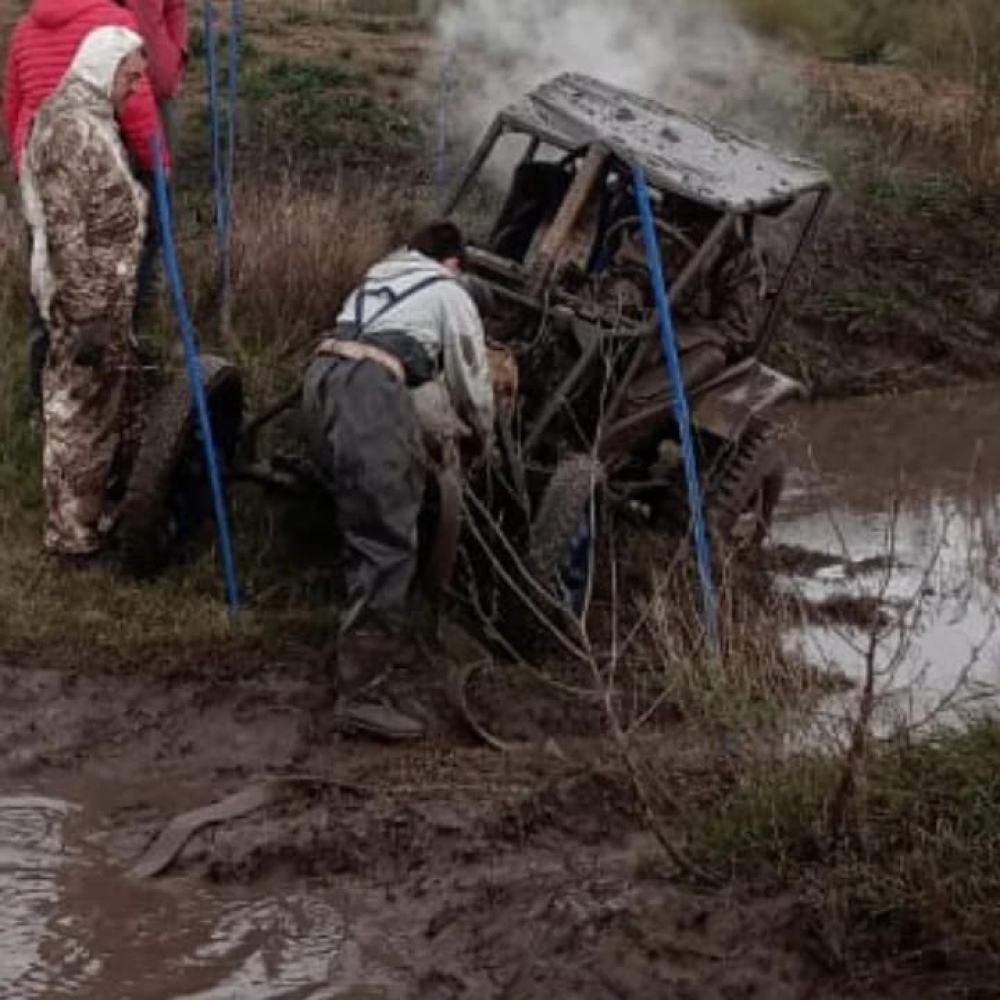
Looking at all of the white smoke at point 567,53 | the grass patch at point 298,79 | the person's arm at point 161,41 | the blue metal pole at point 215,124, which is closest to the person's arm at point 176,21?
the person's arm at point 161,41

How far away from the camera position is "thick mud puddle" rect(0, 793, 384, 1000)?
687cm

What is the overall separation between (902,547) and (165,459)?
4.33 m

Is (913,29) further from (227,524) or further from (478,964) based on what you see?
(478,964)

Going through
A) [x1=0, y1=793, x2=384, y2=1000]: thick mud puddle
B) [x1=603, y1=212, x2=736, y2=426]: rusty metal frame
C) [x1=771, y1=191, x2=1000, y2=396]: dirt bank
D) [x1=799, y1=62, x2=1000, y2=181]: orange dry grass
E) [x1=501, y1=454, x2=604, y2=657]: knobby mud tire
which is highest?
[x1=603, y1=212, x2=736, y2=426]: rusty metal frame

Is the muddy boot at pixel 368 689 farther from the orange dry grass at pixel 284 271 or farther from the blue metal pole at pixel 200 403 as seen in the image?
the orange dry grass at pixel 284 271

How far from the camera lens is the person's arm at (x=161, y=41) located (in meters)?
10.9

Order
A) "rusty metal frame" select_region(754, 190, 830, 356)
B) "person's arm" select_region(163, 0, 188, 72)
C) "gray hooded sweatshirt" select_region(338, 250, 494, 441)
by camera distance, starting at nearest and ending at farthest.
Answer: "gray hooded sweatshirt" select_region(338, 250, 494, 441) → "person's arm" select_region(163, 0, 188, 72) → "rusty metal frame" select_region(754, 190, 830, 356)

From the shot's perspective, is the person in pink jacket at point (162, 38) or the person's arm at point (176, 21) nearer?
the person in pink jacket at point (162, 38)

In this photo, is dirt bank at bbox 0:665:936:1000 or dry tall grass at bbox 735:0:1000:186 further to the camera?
dry tall grass at bbox 735:0:1000:186

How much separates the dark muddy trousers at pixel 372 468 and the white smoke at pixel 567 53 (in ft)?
23.5

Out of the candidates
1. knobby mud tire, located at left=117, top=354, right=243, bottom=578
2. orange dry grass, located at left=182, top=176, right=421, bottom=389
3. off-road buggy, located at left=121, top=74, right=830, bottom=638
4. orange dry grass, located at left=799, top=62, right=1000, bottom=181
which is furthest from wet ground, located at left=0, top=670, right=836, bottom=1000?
orange dry grass, located at left=799, top=62, right=1000, bottom=181

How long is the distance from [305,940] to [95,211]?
3488 millimetres

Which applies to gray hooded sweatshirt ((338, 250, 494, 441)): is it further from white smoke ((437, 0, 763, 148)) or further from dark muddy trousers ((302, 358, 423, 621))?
white smoke ((437, 0, 763, 148))

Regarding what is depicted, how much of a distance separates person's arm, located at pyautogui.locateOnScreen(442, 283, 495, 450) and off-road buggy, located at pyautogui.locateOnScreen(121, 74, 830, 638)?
305 mm
